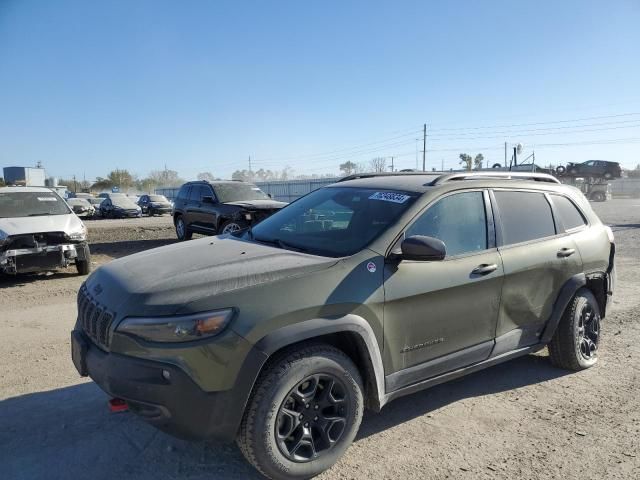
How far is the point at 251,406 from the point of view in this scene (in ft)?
8.59

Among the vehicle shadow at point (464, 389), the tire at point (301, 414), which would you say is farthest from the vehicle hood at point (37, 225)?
the tire at point (301, 414)

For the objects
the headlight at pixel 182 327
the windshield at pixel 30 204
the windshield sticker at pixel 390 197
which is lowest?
the headlight at pixel 182 327

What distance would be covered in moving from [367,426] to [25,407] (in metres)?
2.60

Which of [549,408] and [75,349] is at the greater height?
[75,349]

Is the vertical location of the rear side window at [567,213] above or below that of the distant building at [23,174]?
below

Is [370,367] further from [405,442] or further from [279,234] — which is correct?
[279,234]

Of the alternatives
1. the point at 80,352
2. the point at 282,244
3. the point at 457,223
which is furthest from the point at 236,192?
the point at 80,352

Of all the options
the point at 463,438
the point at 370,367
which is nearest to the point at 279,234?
the point at 370,367

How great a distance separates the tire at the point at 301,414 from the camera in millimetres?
2619

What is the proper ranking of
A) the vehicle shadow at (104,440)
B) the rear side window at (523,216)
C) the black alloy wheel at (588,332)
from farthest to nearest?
the black alloy wheel at (588,332) → the rear side window at (523,216) → the vehicle shadow at (104,440)

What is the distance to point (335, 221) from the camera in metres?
3.76

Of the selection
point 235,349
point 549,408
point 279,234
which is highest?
point 279,234

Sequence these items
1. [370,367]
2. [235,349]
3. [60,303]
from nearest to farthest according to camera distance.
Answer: [235,349]
[370,367]
[60,303]

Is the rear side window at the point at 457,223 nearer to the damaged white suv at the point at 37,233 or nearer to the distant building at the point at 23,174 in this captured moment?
the damaged white suv at the point at 37,233
